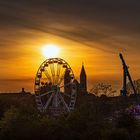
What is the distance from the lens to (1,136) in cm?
6800

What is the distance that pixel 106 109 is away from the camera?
13625 centimetres

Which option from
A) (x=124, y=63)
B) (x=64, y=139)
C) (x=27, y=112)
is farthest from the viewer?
(x=124, y=63)

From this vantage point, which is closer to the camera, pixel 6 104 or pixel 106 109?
pixel 6 104

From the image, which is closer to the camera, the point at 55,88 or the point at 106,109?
the point at 55,88

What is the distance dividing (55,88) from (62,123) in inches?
1408

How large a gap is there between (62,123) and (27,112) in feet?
25.3

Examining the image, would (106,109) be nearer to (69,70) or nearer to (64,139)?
(69,70)

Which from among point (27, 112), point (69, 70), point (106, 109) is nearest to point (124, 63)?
point (106, 109)

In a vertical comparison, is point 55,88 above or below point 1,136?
above

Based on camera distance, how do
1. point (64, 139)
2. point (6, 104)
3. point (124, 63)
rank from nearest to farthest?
point (64, 139) < point (6, 104) < point (124, 63)

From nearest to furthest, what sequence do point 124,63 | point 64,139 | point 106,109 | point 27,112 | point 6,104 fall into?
point 64,139 → point 27,112 → point 6,104 → point 106,109 → point 124,63

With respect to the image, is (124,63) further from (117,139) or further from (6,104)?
→ (117,139)

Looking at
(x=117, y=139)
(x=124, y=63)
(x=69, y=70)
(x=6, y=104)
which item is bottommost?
(x=117, y=139)

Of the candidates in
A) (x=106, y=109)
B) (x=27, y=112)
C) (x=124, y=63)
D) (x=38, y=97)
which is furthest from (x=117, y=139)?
(x=124, y=63)
